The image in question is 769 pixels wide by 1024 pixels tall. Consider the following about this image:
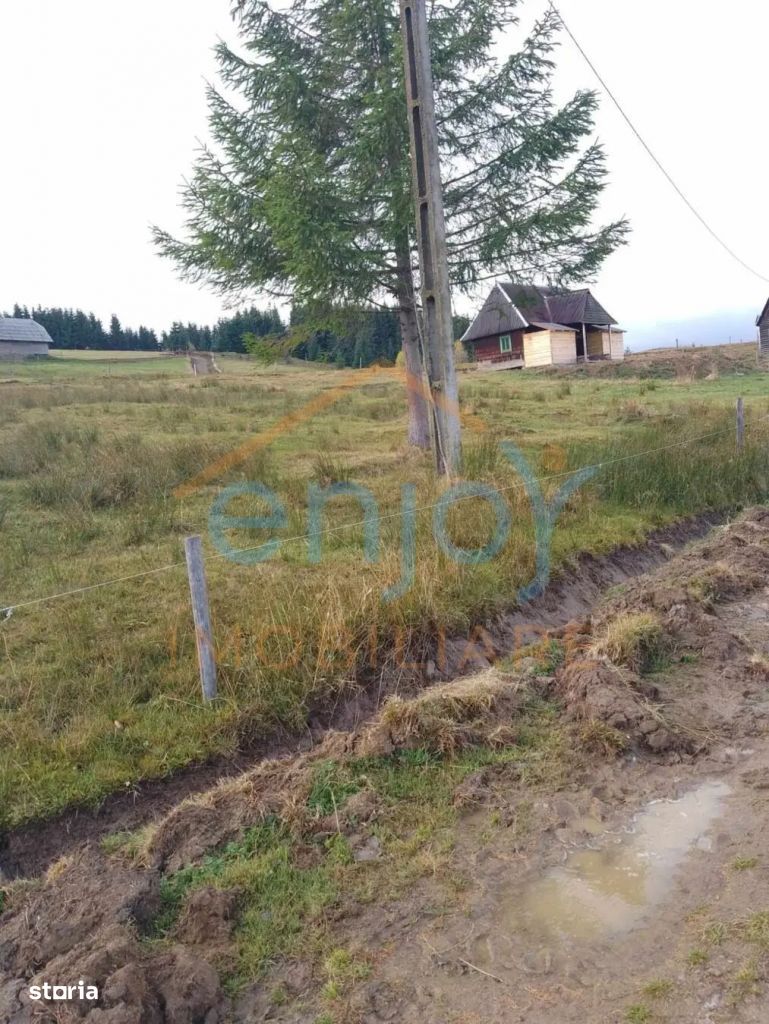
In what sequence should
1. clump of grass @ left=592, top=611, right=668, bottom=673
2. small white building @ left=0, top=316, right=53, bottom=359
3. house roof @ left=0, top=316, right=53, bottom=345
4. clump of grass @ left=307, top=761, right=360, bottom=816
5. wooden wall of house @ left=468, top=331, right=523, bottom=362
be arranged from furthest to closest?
house roof @ left=0, top=316, right=53, bottom=345 → small white building @ left=0, top=316, right=53, bottom=359 → wooden wall of house @ left=468, top=331, right=523, bottom=362 → clump of grass @ left=592, top=611, right=668, bottom=673 → clump of grass @ left=307, top=761, right=360, bottom=816

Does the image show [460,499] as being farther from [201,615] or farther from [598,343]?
[598,343]

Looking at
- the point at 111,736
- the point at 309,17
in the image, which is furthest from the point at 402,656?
the point at 309,17

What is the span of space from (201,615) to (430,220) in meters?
6.05

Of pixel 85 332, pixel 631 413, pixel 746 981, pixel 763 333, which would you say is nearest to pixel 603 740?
pixel 746 981

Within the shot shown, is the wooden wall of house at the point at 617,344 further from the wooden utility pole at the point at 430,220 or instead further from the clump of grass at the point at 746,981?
the clump of grass at the point at 746,981

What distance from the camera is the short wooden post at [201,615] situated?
456 cm

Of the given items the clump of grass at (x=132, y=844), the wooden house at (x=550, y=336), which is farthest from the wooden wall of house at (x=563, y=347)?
the clump of grass at (x=132, y=844)

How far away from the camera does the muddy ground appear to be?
2.49 meters

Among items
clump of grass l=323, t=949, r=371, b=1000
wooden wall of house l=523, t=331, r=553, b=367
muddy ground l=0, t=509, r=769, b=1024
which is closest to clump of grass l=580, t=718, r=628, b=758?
muddy ground l=0, t=509, r=769, b=1024

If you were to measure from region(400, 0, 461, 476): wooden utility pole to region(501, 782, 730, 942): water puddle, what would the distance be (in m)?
5.84

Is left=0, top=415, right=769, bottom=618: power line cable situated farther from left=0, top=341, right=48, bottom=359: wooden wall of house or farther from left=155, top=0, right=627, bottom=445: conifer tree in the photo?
left=0, top=341, right=48, bottom=359: wooden wall of house

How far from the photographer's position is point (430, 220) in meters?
8.58

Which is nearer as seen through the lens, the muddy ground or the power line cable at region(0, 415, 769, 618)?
the muddy ground

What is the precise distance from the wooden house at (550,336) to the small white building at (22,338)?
39096 mm
